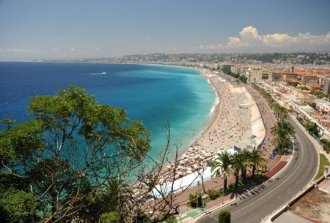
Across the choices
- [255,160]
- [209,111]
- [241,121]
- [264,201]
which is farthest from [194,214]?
[209,111]

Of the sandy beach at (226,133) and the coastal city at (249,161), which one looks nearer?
the coastal city at (249,161)

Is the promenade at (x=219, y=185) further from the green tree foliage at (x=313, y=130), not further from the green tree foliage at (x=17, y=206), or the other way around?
the green tree foliage at (x=313, y=130)

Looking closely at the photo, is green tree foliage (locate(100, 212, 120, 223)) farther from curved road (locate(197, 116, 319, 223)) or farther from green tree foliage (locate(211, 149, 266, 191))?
green tree foliage (locate(211, 149, 266, 191))

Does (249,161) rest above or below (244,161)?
below

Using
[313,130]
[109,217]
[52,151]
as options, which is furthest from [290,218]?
[313,130]

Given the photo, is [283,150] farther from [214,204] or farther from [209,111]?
[209,111]

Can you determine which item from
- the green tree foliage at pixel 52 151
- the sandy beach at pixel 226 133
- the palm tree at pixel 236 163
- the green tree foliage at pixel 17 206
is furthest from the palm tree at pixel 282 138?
the green tree foliage at pixel 17 206

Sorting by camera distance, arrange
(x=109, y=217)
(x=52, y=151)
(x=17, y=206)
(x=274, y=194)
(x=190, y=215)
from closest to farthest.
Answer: (x=17, y=206) < (x=109, y=217) < (x=52, y=151) < (x=190, y=215) < (x=274, y=194)

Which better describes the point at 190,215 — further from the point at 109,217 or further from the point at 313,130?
the point at 313,130

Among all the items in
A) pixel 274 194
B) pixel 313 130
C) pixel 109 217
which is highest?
pixel 109 217

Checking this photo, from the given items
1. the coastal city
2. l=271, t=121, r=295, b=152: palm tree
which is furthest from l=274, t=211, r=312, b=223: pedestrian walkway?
l=271, t=121, r=295, b=152: palm tree
